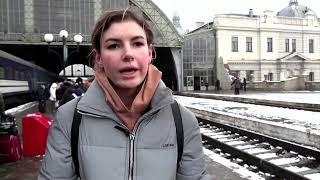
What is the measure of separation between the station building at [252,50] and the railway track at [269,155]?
37652 mm

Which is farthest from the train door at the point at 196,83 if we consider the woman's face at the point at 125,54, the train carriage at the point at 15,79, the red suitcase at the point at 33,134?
the woman's face at the point at 125,54

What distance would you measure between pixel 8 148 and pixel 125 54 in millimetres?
6904

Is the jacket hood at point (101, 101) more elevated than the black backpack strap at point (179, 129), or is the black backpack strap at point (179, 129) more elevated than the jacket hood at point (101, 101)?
the jacket hood at point (101, 101)

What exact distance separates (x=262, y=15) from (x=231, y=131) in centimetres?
4958

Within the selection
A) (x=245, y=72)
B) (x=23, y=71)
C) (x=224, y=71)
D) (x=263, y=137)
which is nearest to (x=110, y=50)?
(x=263, y=137)

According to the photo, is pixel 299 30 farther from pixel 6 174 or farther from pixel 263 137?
pixel 6 174

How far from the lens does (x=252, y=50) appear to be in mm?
58625

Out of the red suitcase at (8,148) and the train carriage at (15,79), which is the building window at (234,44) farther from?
the red suitcase at (8,148)

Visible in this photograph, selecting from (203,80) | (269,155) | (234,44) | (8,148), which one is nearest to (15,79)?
(8,148)

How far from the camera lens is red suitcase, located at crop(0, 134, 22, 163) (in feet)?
25.9

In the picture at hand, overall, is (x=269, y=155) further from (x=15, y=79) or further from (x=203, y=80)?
(x=203, y=80)

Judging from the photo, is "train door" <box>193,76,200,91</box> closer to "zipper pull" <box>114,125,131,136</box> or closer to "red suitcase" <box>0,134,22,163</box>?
"red suitcase" <box>0,134,22,163</box>

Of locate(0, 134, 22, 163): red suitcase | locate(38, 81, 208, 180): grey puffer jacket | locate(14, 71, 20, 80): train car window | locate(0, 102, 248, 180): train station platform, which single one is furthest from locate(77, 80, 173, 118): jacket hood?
locate(14, 71, 20, 80): train car window

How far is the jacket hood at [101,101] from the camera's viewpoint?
6.34 ft
